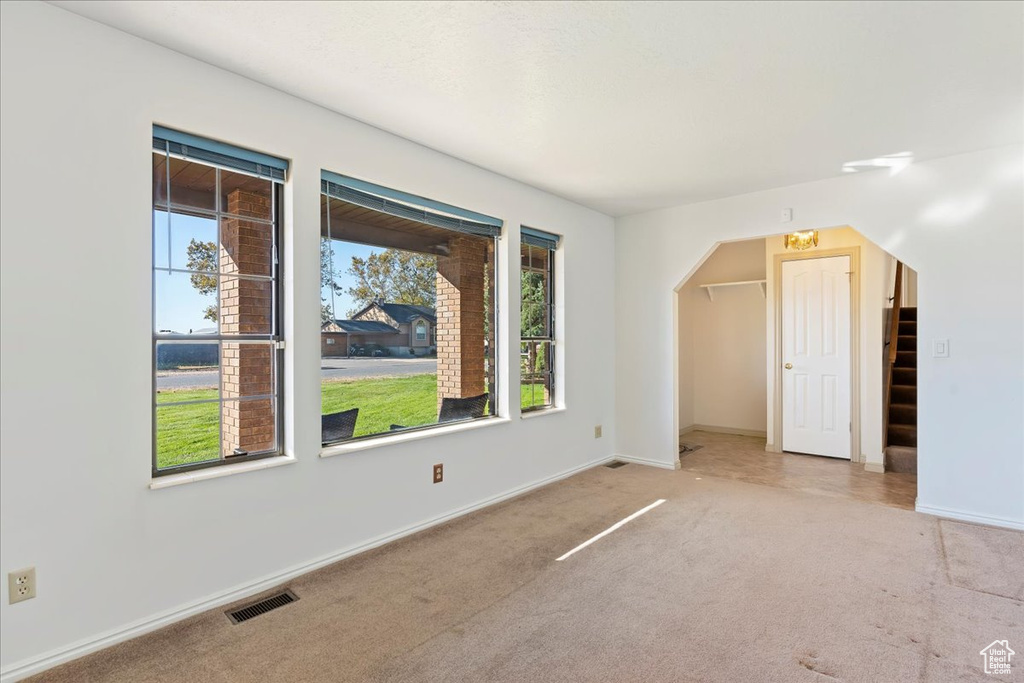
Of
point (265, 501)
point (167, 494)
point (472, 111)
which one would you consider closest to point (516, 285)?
point (472, 111)

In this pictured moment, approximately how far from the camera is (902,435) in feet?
16.8

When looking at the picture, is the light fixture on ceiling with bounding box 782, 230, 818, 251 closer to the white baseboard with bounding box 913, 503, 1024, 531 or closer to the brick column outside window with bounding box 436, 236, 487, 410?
the white baseboard with bounding box 913, 503, 1024, 531

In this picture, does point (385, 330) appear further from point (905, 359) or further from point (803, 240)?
point (905, 359)

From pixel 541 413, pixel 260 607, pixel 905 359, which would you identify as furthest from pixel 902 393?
pixel 260 607

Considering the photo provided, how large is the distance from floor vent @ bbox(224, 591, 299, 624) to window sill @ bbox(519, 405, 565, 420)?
2.10 meters

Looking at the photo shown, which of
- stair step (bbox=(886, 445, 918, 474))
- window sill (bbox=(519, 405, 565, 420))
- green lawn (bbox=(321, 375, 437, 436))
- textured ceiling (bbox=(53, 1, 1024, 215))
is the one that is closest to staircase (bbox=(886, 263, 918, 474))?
stair step (bbox=(886, 445, 918, 474))

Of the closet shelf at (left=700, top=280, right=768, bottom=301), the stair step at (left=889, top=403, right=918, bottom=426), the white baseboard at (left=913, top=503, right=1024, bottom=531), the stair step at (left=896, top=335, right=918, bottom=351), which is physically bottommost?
the white baseboard at (left=913, top=503, right=1024, bottom=531)

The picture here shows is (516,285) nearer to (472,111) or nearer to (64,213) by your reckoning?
(472,111)

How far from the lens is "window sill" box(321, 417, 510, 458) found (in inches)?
113

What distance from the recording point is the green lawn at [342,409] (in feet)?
7.68

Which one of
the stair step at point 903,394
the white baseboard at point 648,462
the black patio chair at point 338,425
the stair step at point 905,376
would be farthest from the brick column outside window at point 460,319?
the stair step at point 905,376

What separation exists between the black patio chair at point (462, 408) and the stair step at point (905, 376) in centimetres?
473

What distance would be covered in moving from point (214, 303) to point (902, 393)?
6.42m

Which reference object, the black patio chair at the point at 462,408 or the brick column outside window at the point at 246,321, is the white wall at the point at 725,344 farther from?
the brick column outside window at the point at 246,321
